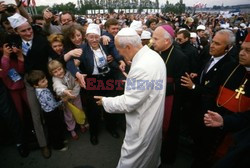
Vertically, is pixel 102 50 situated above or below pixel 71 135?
above

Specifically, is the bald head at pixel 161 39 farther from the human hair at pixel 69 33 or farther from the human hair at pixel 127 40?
the human hair at pixel 69 33

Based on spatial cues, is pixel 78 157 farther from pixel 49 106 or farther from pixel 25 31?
pixel 25 31

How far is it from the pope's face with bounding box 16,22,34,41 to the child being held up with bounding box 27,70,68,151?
582mm

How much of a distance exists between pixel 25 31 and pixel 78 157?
2.48 m

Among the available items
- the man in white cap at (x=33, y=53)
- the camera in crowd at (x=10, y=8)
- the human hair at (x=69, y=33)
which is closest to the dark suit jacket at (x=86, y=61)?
the human hair at (x=69, y=33)

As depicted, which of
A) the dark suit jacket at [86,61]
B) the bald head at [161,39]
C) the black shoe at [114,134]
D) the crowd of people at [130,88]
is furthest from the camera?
the black shoe at [114,134]

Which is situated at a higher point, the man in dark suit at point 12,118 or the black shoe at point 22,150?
the man in dark suit at point 12,118

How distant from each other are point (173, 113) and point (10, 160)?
3.22 metres

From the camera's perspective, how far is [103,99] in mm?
2346

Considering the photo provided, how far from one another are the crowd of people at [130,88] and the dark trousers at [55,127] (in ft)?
0.06

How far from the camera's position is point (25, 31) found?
2.95m

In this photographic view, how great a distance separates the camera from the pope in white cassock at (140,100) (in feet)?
6.79

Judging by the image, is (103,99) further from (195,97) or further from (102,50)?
(195,97)

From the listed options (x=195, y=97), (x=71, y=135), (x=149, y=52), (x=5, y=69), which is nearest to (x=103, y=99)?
(x=149, y=52)
